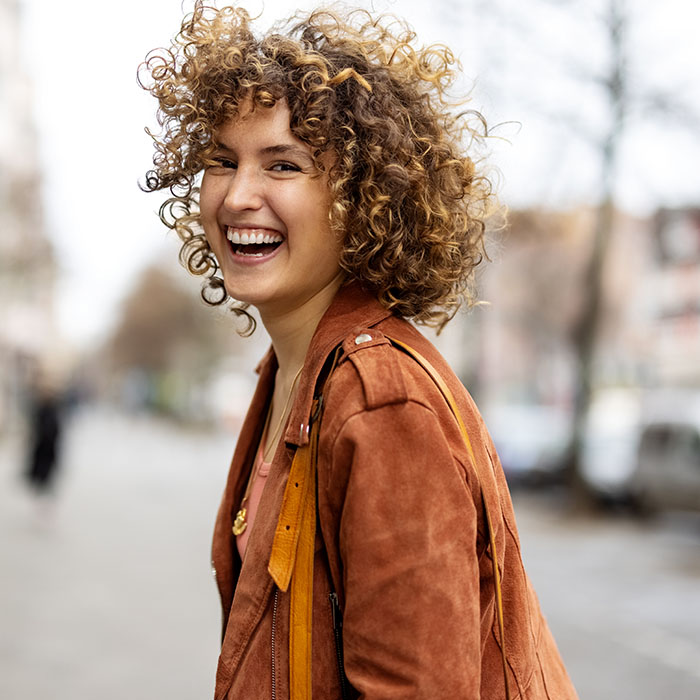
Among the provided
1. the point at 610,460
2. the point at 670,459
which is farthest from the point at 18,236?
the point at 670,459

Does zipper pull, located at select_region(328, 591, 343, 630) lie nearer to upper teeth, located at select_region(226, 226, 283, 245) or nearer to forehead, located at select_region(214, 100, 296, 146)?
upper teeth, located at select_region(226, 226, 283, 245)

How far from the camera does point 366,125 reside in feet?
5.57

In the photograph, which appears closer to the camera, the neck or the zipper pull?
the zipper pull

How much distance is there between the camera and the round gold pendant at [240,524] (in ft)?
6.24

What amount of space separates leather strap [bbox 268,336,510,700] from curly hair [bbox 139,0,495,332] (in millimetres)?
290

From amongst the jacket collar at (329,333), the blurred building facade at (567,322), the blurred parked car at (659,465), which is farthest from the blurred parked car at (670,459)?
the jacket collar at (329,333)

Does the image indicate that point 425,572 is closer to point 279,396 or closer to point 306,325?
point 306,325

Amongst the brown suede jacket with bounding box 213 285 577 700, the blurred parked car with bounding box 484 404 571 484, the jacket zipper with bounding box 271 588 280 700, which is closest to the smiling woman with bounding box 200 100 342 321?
the brown suede jacket with bounding box 213 285 577 700

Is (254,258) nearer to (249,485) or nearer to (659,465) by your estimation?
(249,485)

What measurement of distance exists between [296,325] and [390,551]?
0.62 meters

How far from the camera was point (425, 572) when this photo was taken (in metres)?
1.38

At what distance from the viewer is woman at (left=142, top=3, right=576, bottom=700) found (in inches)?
55.1

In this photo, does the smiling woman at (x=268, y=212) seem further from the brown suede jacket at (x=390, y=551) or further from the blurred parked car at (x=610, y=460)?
the blurred parked car at (x=610, y=460)

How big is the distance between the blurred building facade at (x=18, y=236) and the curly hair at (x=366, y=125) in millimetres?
14284
